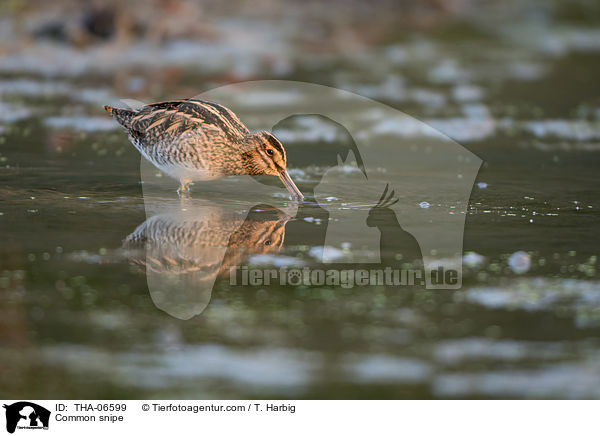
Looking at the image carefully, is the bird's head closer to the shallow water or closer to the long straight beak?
the long straight beak

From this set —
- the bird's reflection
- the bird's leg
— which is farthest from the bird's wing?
the bird's reflection

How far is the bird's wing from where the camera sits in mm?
7148

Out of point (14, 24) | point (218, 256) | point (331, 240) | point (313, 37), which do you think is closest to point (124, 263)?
point (218, 256)

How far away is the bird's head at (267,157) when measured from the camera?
7082 mm

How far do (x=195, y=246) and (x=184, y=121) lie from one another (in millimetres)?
1655

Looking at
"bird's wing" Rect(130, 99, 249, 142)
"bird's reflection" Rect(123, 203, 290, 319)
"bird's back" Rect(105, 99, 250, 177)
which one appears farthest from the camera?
"bird's wing" Rect(130, 99, 249, 142)

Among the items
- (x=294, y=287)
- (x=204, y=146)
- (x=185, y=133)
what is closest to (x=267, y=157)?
(x=204, y=146)

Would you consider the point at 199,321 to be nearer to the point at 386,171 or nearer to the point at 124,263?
the point at 124,263

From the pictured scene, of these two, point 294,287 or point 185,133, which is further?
point 185,133

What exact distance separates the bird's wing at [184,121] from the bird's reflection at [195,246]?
632 mm

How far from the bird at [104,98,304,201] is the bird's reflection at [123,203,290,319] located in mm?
366
